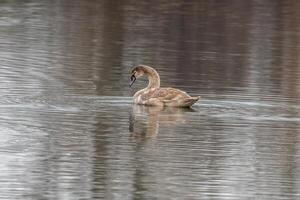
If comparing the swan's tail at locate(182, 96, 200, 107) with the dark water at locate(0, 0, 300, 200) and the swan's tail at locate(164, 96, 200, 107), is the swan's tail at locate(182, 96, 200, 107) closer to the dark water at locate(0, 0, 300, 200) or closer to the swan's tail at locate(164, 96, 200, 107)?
the swan's tail at locate(164, 96, 200, 107)

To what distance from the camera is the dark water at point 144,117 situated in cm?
1400

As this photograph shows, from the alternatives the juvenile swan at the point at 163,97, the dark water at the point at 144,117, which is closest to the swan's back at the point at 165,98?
the juvenile swan at the point at 163,97

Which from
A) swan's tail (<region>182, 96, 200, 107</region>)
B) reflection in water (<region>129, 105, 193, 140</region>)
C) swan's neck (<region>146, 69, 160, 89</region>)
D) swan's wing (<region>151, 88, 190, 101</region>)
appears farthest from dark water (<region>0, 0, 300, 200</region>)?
swan's neck (<region>146, 69, 160, 89</region>)

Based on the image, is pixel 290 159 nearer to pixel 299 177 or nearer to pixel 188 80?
pixel 299 177

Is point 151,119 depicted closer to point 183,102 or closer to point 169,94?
point 183,102

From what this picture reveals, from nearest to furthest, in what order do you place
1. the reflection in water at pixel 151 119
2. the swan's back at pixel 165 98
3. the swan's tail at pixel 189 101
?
the reflection in water at pixel 151 119, the swan's tail at pixel 189 101, the swan's back at pixel 165 98

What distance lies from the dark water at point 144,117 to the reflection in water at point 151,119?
0.02 metres

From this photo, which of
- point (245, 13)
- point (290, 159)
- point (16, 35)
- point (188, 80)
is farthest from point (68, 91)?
point (245, 13)

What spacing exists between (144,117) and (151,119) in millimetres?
239

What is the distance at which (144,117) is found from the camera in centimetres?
1909

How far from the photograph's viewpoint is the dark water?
14.0 metres

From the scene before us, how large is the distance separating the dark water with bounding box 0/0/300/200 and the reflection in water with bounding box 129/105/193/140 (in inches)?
1.0

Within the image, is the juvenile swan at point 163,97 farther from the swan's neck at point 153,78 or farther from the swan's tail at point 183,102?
the swan's neck at point 153,78

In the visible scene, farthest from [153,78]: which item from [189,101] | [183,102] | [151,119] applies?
[151,119]
